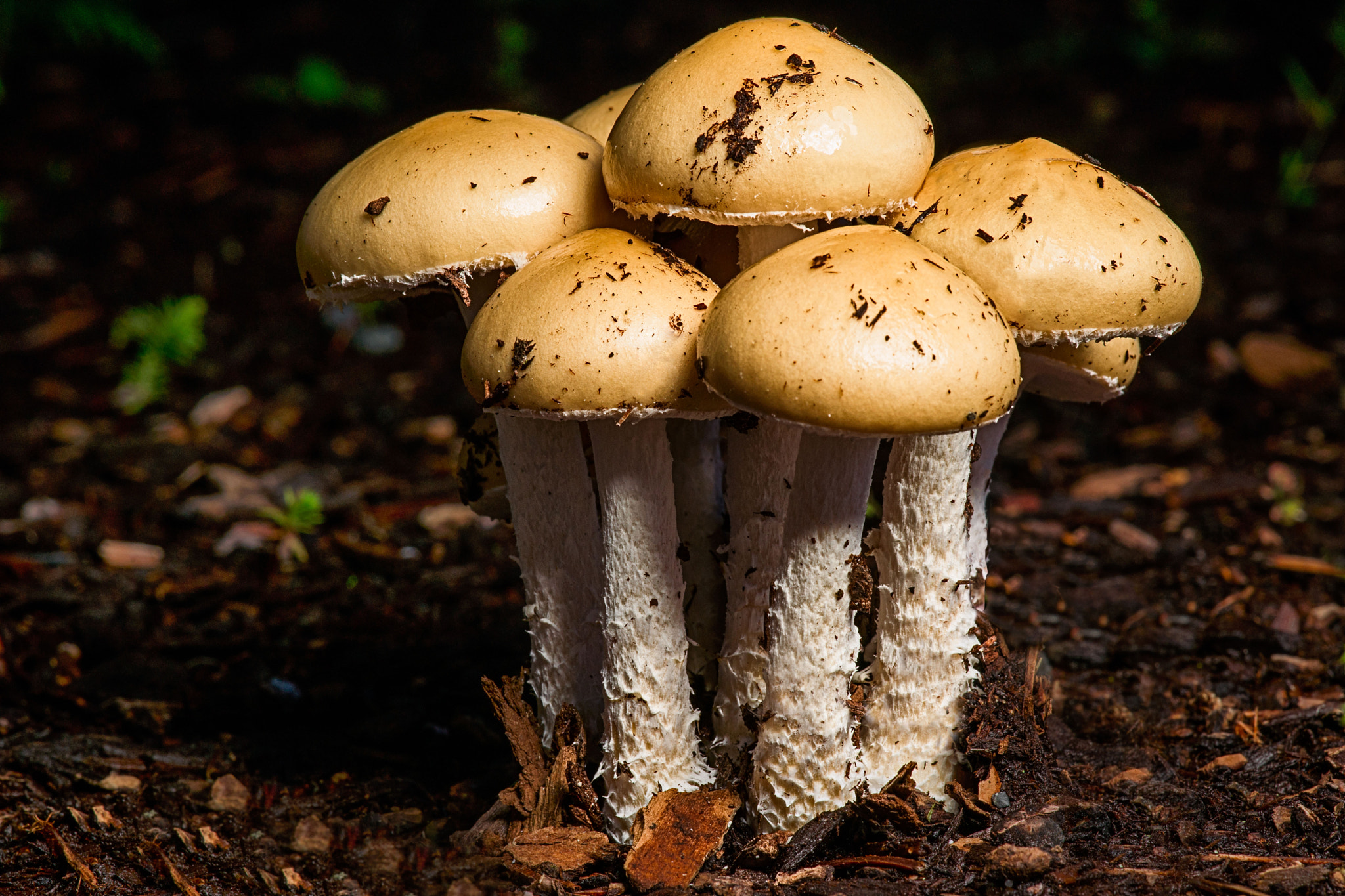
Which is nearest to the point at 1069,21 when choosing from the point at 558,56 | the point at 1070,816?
the point at 558,56

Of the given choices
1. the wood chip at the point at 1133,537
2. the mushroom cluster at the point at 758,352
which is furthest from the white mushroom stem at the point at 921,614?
the wood chip at the point at 1133,537

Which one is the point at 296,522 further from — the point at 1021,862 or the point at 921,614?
the point at 1021,862

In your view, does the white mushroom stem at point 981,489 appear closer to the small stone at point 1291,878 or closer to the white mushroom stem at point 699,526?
the white mushroom stem at point 699,526

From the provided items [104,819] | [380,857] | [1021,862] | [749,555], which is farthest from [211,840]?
[1021,862]

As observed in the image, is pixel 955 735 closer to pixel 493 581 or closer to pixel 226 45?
pixel 493 581

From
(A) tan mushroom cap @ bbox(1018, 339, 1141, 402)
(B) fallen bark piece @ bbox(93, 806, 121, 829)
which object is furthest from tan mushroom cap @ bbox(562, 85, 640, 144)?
(B) fallen bark piece @ bbox(93, 806, 121, 829)

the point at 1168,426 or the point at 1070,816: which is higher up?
the point at 1070,816

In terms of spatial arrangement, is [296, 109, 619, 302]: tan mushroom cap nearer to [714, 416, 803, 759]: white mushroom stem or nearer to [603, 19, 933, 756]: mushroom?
[603, 19, 933, 756]: mushroom
